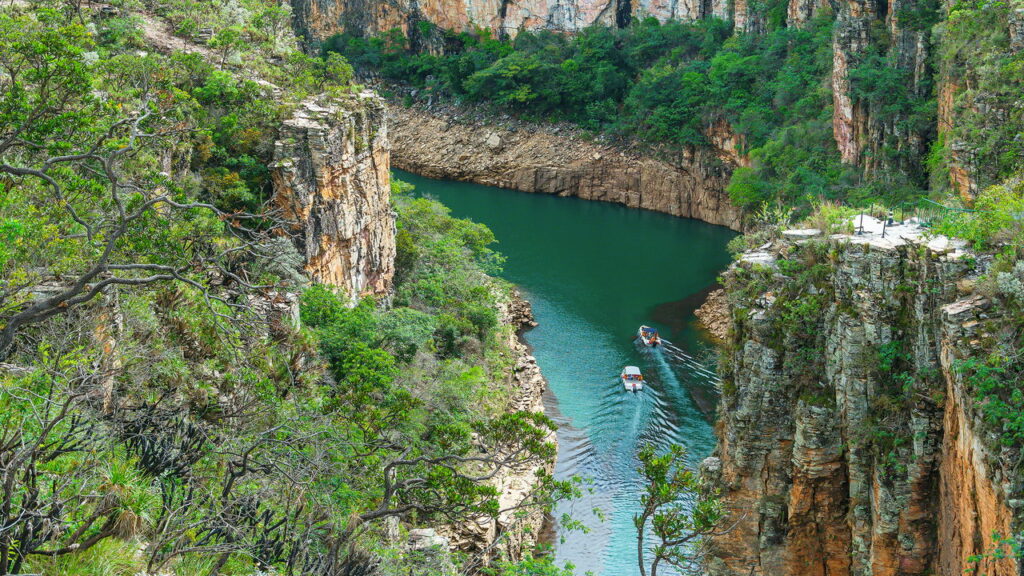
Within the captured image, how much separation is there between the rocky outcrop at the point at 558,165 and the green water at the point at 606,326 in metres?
1.33

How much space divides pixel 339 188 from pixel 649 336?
15.9m

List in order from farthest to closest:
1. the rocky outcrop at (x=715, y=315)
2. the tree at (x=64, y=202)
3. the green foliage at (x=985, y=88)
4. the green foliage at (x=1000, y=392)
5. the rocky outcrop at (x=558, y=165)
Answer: the rocky outcrop at (x=558, y=165) → the rocky outcrop at (x=715, y=315) → the green foliage at (x=985, y=88) → the green foliage at (x=1000, y=392) → the tree at (x=64, y=202)

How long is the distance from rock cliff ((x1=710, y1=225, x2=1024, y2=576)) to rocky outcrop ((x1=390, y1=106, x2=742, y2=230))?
136 feet

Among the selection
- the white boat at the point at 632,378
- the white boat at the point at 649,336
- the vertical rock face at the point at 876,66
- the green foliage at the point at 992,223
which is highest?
the vertical rock face at the point at 876,66

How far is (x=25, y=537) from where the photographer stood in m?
7.76

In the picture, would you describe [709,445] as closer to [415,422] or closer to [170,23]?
[415,422]

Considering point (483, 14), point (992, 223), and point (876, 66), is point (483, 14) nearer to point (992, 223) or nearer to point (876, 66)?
point (876, 66)

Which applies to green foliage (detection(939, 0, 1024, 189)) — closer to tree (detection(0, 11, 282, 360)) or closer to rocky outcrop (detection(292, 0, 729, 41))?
tree (detection(0, 11, 282, 360))

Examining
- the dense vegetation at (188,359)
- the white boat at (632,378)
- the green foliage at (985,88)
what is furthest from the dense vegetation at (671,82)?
the dense vegetation at (188,359)

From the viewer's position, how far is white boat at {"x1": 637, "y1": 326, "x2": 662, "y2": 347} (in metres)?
38.6

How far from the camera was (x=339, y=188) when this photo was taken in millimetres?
28641

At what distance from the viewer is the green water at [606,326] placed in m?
28.2

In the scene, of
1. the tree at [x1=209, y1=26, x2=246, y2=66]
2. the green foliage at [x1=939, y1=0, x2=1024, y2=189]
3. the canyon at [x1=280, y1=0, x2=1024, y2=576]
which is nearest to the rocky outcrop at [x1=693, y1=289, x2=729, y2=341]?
the green foliage at [x1=939, y1=0, x2=1024, y2=189]

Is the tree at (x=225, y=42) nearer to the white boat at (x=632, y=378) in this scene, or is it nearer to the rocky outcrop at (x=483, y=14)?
the white boat at (x=632, y=378)
